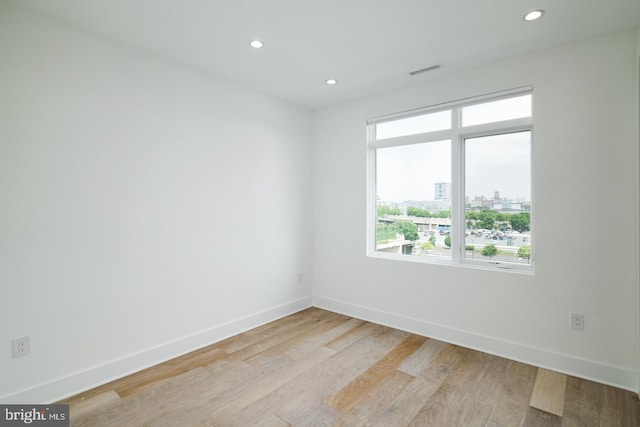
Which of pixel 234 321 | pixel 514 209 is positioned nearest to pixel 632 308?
pixel 514 209

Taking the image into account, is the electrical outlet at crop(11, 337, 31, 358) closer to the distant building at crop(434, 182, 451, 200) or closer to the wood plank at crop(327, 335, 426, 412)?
the wood plank at crop(327, 335, 426, 412)

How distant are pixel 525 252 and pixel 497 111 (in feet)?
4.27

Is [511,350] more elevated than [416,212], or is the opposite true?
[416,212]

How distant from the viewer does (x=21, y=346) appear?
81.8 inches

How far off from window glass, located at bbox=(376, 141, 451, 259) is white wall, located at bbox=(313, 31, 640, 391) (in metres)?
0.33

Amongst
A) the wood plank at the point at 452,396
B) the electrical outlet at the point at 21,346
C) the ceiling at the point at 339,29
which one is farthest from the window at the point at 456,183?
the electrical outlet at the point at 21,346

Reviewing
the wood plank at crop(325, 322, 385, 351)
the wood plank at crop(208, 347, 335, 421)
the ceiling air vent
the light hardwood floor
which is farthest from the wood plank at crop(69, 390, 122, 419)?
the ceiling air vent

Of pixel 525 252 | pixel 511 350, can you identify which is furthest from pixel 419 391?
pixel 525 252

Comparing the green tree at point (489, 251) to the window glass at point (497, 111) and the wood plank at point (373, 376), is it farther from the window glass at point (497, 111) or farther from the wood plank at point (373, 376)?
the window glass at point (497, 111)

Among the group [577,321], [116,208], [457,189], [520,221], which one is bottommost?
[577,321]

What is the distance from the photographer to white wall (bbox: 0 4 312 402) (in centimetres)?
209

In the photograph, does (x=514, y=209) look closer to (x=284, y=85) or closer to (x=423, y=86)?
(x=423, y=86)

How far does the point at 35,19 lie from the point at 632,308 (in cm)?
459

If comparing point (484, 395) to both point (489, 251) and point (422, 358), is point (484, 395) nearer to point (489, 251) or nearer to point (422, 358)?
point (422, 358)
